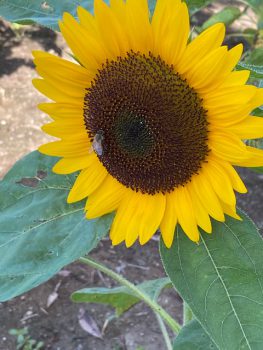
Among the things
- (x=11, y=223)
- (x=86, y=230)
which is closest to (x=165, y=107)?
(x=86, y=230)

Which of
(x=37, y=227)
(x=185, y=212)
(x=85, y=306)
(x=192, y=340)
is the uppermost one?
(x=185, y=212)

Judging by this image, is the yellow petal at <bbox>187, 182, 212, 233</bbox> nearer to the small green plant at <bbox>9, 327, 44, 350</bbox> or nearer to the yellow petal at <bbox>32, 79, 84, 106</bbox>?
the yellow petal at <bbox>32, 79, 84, 106</bbox>

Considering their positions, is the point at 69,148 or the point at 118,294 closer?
the point at 69,148

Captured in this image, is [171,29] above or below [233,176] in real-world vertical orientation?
above

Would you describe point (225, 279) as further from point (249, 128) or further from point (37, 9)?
point (37, 9)

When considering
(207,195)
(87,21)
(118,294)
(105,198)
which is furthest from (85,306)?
(87,21)

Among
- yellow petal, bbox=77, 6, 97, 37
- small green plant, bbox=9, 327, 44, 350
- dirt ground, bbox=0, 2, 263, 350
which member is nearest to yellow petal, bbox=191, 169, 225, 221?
yellow petal, bbox=77, 6, 97, 37

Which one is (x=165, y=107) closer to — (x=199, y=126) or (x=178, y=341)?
(x=199, y=126)
